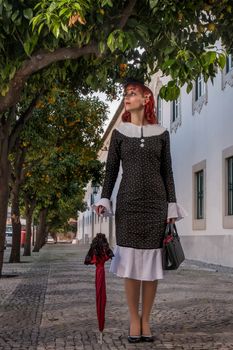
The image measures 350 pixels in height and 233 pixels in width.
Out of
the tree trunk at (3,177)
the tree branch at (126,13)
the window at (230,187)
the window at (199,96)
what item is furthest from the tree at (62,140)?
the tree branch at (126,13)

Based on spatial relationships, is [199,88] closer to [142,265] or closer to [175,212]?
[175,212]

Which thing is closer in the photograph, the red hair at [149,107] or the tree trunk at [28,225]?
the red hair at [149,107]

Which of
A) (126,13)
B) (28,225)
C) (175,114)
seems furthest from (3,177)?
(28,225)

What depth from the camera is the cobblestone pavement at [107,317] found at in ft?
14.4

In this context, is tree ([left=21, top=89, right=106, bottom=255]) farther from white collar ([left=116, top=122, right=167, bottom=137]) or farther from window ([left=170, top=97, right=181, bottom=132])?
white collar ([left=116, top=122, right=167, bottom=137])

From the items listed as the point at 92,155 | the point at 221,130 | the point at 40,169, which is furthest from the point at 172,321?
the point at 40,169

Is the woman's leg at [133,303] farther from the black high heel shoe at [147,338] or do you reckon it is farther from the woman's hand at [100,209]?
the woman's hand at [100,209]

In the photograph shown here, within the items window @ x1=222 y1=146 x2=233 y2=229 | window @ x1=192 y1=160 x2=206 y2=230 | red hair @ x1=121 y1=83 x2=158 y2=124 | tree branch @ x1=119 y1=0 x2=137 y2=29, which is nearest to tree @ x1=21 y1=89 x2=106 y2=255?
window @ x1=192 y1=160 x2=206 y2=230

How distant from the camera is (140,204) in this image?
4.21 meters

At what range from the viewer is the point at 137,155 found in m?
4.30

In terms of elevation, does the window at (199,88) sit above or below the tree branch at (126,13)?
above

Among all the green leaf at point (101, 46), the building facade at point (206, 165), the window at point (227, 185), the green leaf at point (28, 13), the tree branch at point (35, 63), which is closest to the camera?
the green leaf at point (28, 13)

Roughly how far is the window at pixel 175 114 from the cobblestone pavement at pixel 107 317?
1089cm

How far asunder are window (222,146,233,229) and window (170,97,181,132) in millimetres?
5704
